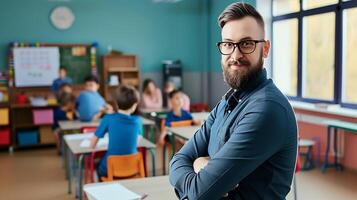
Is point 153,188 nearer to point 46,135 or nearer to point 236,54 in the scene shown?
point 236,54

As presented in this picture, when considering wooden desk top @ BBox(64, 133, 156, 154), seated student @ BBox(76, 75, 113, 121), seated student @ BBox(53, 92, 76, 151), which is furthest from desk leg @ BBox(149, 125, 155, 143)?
wooden desk top @ BBox(64, 133, 156, 154)

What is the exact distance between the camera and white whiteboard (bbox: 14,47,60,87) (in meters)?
7.31

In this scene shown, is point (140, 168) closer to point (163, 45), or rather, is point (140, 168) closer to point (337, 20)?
point (337, 20)

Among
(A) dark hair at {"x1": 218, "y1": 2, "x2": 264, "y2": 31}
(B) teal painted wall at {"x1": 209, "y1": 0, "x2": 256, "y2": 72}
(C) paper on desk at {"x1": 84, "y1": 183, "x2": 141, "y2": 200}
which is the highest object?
(B) teal painted wall at {"x1": 209, "y1": 0, "x2": 256, "y2": 72}

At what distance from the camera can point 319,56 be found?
21.2 feet

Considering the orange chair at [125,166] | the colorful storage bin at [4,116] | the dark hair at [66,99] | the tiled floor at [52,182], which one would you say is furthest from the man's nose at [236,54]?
the colorful storage bin at [4,116]

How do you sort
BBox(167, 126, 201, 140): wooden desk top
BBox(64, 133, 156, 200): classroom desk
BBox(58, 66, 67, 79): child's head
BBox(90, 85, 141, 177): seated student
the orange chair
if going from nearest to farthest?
the orange chair < BBox(90, 85, 141, 177): seated student < BBox(64, 133, 156, 200): classroom desk < BBox(167, 126, 201, 140): wooden desk top < BBox(58, 66, 67, 79): child's head

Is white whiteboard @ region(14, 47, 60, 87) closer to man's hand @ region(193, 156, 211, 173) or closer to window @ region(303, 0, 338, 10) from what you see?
window @ region(303, 0, 338, 10)

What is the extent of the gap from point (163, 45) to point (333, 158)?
4.47 m

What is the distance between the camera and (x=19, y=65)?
7.31 m

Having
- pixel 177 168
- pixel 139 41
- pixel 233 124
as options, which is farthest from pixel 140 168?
pixel 139 41

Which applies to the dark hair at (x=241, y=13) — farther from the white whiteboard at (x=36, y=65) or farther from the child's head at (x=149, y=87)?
→ the white whiteboard at (x=36, y=65)

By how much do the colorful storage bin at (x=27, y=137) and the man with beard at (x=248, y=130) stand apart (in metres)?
6.42

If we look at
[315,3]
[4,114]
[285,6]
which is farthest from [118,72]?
[315,3]
